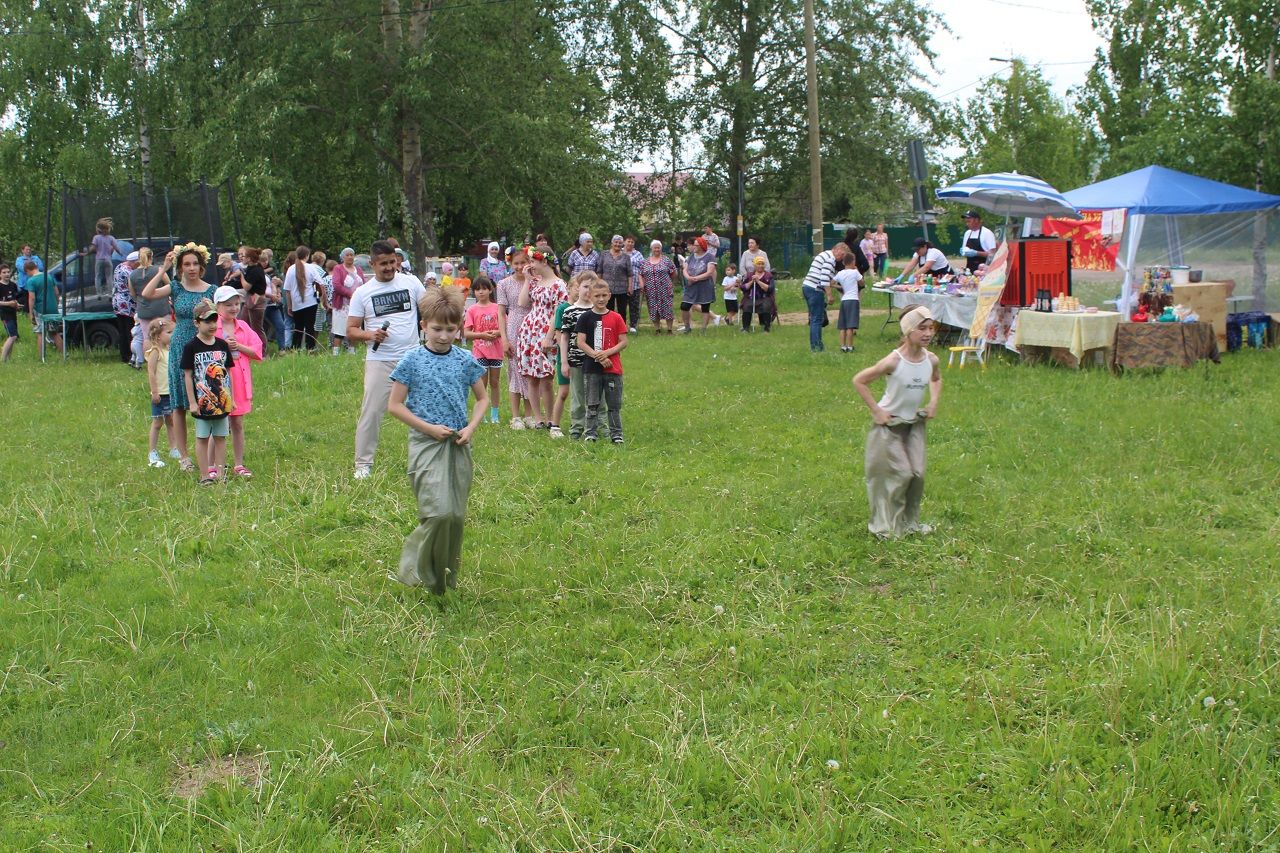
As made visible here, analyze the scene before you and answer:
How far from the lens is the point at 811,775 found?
425 cm

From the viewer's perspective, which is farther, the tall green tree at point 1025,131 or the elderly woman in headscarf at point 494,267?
the tall green tree at point 1025,131

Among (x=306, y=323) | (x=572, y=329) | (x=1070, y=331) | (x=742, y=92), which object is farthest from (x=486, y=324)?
(x=742, y=92)

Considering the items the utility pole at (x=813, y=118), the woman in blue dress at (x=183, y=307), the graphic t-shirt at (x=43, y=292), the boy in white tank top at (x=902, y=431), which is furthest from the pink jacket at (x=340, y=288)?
the boy in white tank top at (x=902, y=431)

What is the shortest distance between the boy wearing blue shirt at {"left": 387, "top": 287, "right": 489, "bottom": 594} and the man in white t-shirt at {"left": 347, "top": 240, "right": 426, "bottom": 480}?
2.65 m

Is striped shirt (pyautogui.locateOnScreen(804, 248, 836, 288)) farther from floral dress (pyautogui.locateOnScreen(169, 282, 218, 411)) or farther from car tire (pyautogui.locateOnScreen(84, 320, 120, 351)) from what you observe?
car tire (pyautogui.locateOnScreen(84, 320, 120, 351))

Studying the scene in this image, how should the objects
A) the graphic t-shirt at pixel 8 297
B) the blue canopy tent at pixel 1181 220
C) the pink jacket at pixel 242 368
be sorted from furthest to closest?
the graphic t-shirt at pixel 8 297 → the blue canopy tent at pixel 1181 220 → the pink jacket at pixel 242 368

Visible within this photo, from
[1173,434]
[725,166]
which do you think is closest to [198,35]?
[725,166]

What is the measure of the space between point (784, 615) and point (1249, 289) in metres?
13.9

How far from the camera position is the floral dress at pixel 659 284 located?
20.2 metres

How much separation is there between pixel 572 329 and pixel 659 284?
10.3 m

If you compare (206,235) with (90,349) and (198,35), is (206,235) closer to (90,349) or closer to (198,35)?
(90,349)

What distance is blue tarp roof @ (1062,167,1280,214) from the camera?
53.0 ft

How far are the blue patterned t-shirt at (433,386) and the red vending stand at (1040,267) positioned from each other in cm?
1029

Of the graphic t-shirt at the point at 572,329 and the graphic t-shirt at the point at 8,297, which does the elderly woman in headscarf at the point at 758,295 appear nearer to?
the graphic t-shirt at the point at 572,329
